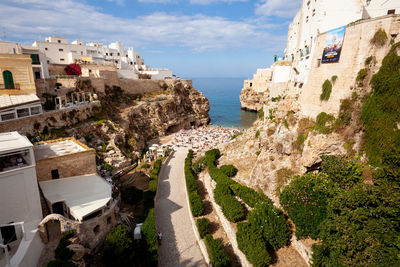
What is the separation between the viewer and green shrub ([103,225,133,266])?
13.8 metres

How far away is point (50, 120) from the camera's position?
27734mm

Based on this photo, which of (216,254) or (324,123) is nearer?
(216,254)

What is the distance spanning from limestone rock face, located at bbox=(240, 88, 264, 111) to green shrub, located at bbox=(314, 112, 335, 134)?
58021mm

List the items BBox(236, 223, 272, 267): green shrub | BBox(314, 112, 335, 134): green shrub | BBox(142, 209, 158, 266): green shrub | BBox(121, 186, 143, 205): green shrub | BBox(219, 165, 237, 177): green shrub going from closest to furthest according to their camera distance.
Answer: BBox(236, 223, 272, 267): green shrub → BBox(142, 209, 158, 266): green shrub → BBox(314, 112, 335, 134): green shrub → BBox(121, 186, 143, 205): green shrub → BBox(219, 165, 237, 177): green shrub

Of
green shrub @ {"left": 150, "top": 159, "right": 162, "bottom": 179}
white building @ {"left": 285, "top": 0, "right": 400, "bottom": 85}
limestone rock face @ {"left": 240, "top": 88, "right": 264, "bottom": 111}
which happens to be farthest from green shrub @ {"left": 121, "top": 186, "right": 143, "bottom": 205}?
limestone rock face @ {"left": 240, "top": 88, "right": 264, "bottom": 111}

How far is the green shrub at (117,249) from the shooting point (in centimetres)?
1384

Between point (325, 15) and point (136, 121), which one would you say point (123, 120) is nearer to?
point (136, 121)

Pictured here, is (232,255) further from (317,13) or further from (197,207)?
(317,13)

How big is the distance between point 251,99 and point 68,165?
229ft

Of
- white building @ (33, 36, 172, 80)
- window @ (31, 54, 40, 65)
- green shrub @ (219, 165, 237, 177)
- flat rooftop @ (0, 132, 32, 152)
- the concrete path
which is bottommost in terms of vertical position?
the concrete path

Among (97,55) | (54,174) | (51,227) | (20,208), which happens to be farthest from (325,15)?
(97,55)

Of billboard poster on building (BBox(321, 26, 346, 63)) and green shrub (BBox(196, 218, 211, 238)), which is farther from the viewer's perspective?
green shrub (BBox(196, 218, 211, 238))

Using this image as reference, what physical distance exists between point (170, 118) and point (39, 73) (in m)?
27.4

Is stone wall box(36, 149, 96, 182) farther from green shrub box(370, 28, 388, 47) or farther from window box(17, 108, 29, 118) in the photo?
green shrub box(370, 28, 388, 47)
